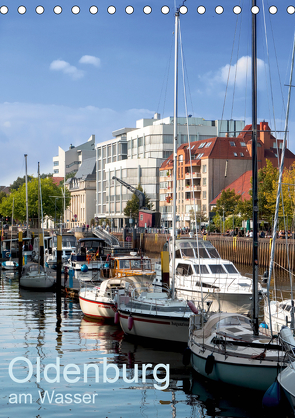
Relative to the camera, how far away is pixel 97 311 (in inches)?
1252

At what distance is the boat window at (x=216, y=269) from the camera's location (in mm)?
33000

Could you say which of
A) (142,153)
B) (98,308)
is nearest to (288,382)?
(98,308)

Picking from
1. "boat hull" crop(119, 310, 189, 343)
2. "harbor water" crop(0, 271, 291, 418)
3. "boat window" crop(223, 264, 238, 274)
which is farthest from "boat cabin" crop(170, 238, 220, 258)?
"boat hull" crop(119, 310, 189, 343)

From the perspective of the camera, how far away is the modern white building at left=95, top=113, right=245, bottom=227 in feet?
485

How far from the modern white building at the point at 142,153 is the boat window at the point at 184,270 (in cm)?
10965

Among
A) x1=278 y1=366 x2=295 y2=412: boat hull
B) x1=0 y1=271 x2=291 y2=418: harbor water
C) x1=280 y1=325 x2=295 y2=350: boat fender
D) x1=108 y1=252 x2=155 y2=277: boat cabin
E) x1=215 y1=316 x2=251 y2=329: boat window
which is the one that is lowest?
x1=0 y1=271 x2=291 y2=418: harbor water

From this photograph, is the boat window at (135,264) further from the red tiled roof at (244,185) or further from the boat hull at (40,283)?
the red tiled roof at (244,185)

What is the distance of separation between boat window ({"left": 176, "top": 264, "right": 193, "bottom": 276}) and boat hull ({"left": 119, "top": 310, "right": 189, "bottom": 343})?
319 inches

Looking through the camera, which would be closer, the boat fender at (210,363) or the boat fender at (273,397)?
the boat fender at (273,397)

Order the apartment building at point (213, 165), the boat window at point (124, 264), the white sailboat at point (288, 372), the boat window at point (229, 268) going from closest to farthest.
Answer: the white sailboat at point (288, 372), the boat window at point (229, 268), the boat window at point (124, 264), the apartment building at point (213, 165)

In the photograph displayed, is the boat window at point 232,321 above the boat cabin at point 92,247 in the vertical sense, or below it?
below

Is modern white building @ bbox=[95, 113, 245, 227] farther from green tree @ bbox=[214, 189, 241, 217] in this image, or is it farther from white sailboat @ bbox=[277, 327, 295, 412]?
white sailboat @ bbox=[277, 327, 295, 412]

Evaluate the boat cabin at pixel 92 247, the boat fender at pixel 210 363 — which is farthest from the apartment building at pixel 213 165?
the boat fender at pixel 210 363

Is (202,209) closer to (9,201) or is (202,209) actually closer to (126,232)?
(126,232)
